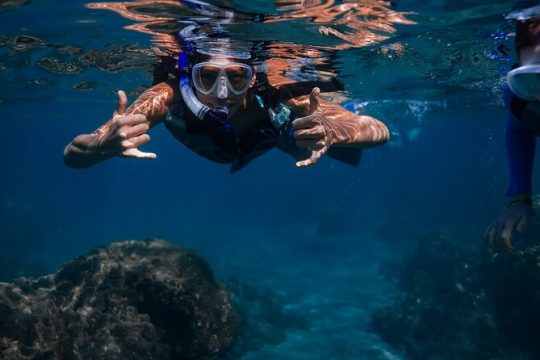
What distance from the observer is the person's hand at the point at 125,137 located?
10.8ft

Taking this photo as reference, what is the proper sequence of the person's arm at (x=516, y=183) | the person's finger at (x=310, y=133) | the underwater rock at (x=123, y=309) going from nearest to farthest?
the person's finger at (x=310, y=133)
the person's arm at (x=516, y=183)
the underwater rock at (x=123, y=309)

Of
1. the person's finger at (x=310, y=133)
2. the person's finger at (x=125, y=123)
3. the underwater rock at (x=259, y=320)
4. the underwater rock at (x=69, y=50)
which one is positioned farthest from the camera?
the underwater rock at (x=259, y=320)

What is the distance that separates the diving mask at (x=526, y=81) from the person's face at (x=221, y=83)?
10.1ft

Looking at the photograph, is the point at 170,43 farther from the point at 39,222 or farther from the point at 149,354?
the point at 39,222

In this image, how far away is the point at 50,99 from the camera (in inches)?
1043

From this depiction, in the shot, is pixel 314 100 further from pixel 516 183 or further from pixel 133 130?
pixel 516 183

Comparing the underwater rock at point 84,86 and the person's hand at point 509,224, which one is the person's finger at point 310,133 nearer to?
the person's hand at point 509,224

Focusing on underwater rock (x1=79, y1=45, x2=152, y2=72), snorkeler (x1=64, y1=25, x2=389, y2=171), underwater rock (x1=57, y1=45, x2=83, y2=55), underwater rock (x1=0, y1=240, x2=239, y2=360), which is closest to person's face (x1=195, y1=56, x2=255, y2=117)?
snorkeler (x1=64, y1=25, x2=389, y2=171)

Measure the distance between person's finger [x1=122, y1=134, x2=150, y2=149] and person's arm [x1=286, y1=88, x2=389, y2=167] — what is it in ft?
4.40

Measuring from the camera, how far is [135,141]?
3359 mm

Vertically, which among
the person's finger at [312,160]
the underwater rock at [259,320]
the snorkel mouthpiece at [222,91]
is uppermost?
the snorkel mouthpiece at [222,91]

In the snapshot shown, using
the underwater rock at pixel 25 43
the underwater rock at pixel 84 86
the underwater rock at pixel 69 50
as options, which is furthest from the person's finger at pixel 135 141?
the underwater rock at pixel 84 86

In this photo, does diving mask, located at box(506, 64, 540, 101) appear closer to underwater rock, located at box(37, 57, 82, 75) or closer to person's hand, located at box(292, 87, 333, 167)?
person's hand, located at box(292, 87, 333, 167)

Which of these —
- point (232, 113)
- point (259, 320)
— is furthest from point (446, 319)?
point (232, 113)
